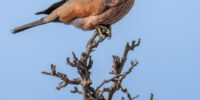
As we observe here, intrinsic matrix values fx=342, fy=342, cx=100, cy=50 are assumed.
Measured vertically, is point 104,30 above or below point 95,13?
below

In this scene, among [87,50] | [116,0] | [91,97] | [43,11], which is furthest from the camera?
[43,11]

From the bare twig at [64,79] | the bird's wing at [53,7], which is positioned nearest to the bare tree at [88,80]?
the bare twig at [64,79]

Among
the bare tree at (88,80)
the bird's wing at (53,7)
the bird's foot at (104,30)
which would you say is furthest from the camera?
the bird's wing at (53,7)

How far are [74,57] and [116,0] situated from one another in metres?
1.06

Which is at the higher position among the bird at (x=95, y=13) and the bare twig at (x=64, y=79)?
the bird at (x=95, y=13)

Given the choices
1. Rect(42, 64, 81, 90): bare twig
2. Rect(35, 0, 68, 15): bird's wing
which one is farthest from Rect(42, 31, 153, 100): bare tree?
Rect(35, 0, 68, 15): bird's wing

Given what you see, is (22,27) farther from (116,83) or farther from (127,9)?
(116,83)

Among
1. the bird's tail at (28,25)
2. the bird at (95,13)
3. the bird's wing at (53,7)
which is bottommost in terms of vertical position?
the bird at (95,13)

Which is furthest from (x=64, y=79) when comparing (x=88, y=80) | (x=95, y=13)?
(x=95, y=13)

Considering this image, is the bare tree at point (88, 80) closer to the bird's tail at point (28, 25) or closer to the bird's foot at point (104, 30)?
the bird's foot at point (104, 30)

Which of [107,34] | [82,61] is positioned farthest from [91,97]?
[107,34]

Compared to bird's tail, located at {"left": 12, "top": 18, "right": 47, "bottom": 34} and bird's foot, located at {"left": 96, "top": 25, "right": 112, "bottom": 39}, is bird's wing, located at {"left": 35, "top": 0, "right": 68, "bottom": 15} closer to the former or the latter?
bird's tail, located at {"left": 12, "top": 18, "right": 47, "bottom": 34}

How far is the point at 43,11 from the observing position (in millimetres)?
4312

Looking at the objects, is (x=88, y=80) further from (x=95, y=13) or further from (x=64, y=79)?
(x=95, y=13)
